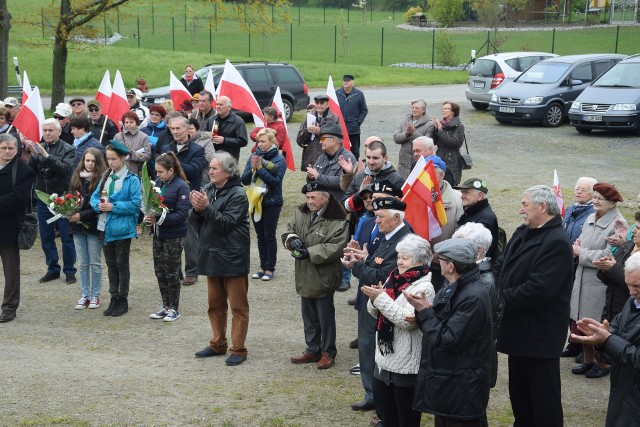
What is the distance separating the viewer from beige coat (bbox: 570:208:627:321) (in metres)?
8.02

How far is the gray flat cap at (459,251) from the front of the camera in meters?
5.68

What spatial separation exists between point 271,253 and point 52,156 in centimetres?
302

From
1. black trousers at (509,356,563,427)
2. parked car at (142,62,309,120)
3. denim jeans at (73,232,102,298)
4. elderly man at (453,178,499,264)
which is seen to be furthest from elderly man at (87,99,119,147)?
parked car at (142,62,309,120)

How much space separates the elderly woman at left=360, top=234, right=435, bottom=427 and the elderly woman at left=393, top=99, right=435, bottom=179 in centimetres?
624

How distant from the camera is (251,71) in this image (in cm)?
2664

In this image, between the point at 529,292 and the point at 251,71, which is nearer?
the point at 529,292

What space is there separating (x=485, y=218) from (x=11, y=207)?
207 inches

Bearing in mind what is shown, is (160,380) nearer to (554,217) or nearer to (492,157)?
(554,217)

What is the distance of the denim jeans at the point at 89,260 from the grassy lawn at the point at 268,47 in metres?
15.9

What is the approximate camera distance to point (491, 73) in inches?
1094

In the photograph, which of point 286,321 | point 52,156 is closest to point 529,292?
point 286,321

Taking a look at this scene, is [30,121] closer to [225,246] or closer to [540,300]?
[225,246]

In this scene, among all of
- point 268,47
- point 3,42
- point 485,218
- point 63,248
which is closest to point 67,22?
point 3,42

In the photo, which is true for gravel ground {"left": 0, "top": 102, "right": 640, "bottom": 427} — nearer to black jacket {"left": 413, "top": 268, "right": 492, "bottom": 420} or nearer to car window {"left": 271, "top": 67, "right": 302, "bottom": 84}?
black jacket {"left": 413, "top": 268, "right": 492, "bottom": 420}
